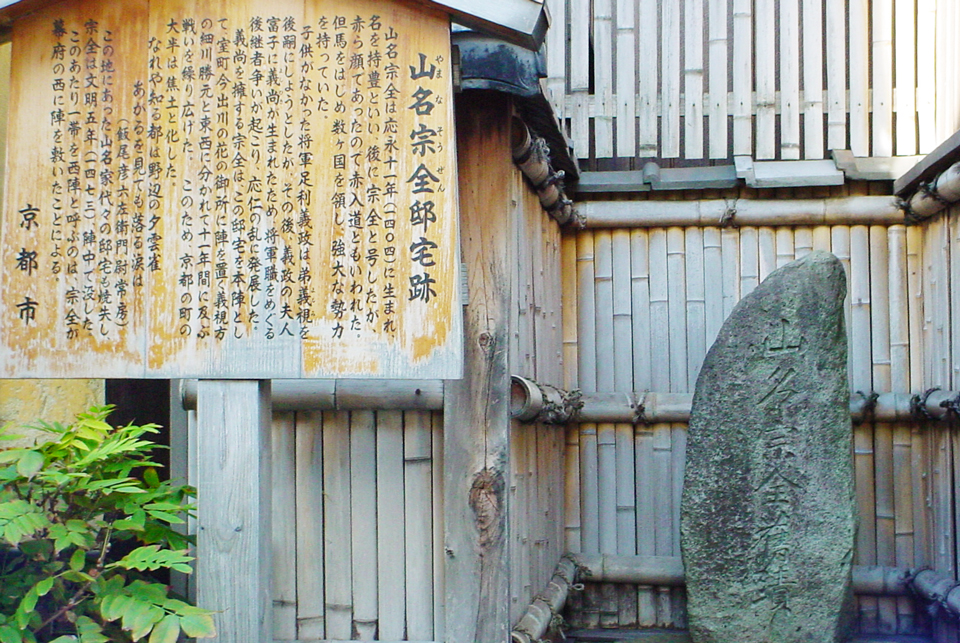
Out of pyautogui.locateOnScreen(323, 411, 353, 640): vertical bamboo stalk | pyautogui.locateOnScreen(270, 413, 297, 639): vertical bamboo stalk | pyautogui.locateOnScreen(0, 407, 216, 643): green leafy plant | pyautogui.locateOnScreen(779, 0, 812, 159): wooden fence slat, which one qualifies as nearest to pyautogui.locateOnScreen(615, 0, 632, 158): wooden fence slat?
pyautogui.locateOnScreen(779, 0, 812, 159): wooden fence slat

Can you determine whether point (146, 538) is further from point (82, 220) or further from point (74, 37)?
point (74, 37)

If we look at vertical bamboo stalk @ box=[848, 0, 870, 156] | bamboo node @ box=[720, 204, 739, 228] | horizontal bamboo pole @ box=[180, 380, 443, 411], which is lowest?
horizontal bamboo pole @ box=[180, 380, 443, 411]

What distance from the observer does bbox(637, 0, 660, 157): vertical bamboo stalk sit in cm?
635

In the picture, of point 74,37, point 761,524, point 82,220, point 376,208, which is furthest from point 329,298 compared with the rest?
point 761,524

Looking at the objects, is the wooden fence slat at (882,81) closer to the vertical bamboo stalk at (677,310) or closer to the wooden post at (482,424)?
the vertical bamboo stalk at (677,310)

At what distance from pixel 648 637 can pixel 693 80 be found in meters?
3.91

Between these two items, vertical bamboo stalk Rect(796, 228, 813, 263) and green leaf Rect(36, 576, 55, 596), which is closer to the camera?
green leaf Rect(36, 576, 55, 596)

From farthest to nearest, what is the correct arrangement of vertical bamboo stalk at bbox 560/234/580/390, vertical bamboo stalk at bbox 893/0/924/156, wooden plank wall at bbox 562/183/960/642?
vertical bamboo stalk at bbox 560/234/580/390 → vertical bamboo stalk at bbox 893/0/924/156 → wooden plank wall at bbox 562/183/960/642

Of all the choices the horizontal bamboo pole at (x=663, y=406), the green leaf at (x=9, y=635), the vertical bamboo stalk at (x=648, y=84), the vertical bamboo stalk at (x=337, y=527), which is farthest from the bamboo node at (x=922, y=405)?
the green leaf at (x=9, y=635)

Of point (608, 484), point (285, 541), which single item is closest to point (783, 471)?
point (608, 484)

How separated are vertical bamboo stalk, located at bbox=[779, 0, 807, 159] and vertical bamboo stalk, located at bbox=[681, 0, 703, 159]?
567 mm

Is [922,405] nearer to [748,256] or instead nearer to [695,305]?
[748,256]

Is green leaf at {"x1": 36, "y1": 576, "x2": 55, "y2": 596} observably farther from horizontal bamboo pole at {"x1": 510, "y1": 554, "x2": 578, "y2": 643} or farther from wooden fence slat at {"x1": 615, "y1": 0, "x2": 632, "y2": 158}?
wooden fence slat at {"x1": 615, "y1": 0, "x2": 632, "y2": 158}

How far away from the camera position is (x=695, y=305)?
627 centimetres
